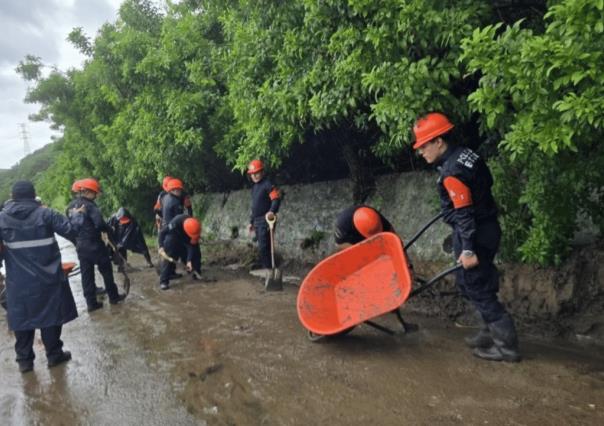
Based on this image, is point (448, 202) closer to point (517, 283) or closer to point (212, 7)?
point (517, 283)

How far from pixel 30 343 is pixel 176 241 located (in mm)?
3080

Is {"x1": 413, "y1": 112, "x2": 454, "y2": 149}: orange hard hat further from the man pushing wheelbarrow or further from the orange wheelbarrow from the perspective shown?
the orange wheelbarrow

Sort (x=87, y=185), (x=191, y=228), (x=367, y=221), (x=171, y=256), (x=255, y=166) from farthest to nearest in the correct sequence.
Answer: (x=171, y=256) < (x=191, y=228) < (x=255, y=166) < (x=87, y=185) < (x=367, y=221)

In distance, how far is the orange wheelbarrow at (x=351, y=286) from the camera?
3.65m

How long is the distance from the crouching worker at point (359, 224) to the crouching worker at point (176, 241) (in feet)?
10.5

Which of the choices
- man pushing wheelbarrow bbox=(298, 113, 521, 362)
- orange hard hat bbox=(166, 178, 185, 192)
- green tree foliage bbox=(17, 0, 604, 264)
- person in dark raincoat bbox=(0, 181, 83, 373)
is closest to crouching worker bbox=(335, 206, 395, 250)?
man pushing wheelbarrow bbox=(298, 113, 521, 362)

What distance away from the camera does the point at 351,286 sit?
156 inches

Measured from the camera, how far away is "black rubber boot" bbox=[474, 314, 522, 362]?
10.5 ft

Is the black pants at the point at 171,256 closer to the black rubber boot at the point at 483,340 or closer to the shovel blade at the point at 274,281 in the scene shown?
the shovel blade at the point at 274,281

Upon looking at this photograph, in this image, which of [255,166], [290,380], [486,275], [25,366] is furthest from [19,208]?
[486,275]

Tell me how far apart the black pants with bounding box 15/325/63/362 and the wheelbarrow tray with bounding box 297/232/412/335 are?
2322mm

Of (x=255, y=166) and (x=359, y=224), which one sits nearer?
(x=359, y=224)

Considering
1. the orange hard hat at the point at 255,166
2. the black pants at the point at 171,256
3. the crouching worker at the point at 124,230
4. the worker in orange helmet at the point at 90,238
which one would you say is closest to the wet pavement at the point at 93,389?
the worker in orange helmet at the point at 90,238

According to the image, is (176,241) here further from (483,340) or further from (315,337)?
(483,340)
